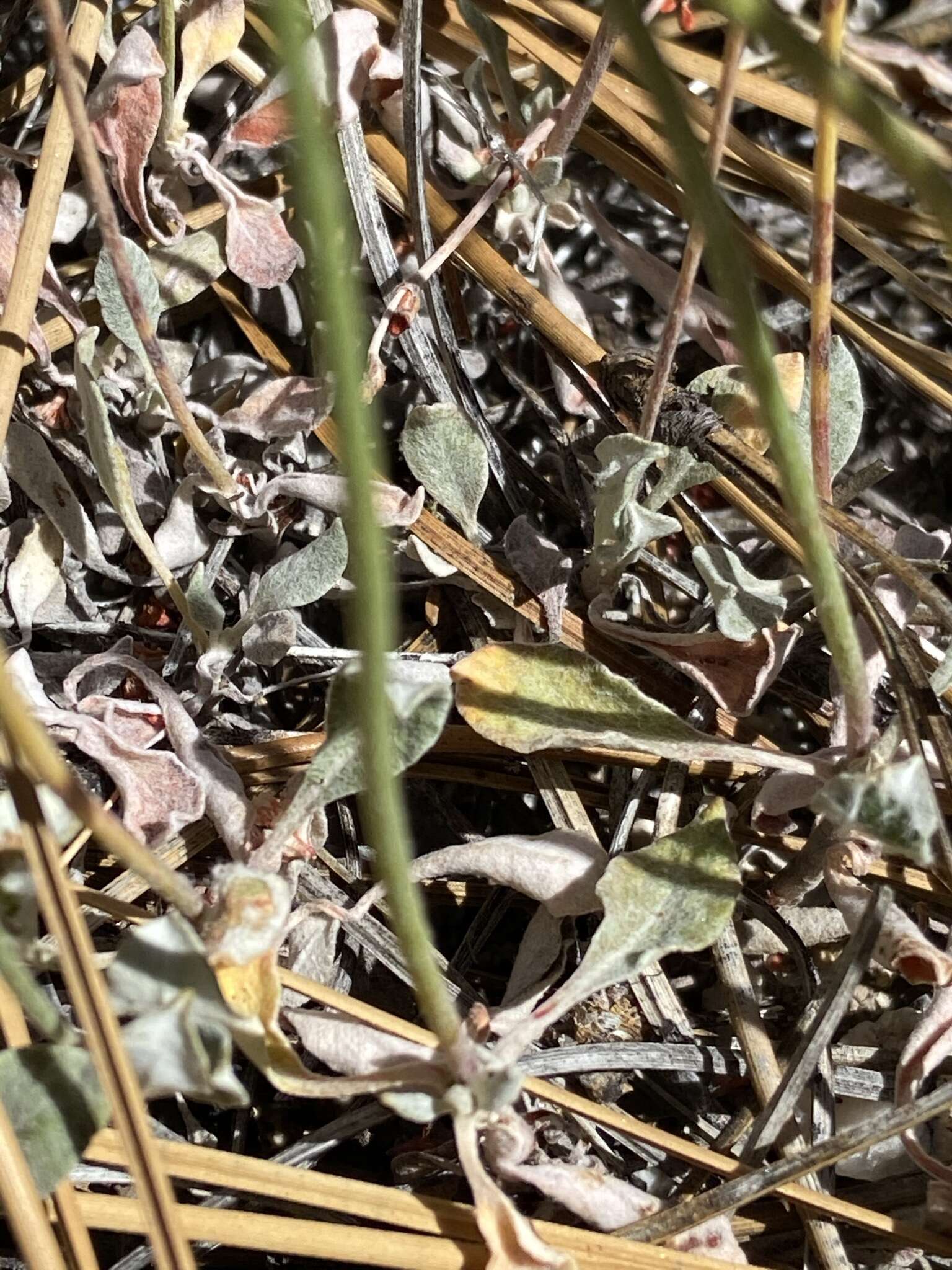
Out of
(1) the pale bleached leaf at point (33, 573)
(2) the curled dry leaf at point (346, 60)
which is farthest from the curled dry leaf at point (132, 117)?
(1) the pale bleached leaf at point (33, 573)

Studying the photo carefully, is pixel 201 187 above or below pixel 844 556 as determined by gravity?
above

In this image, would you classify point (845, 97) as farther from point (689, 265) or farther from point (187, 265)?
point (187, 265)

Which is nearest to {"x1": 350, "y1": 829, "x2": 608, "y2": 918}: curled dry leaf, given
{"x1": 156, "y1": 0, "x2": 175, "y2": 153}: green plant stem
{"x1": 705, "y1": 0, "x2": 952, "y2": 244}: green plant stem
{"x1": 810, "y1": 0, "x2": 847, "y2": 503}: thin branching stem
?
{"x1": 810, "y1": 0, "x2": 847, "y2": 503}: thin branching stem

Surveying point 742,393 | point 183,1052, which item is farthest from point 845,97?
point 183,1052

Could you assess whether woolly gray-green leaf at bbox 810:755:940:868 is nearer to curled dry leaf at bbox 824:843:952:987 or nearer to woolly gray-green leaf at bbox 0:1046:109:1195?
curled dry leaf at bbox 824:843:952:987

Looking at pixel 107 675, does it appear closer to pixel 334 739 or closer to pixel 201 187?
pixel 334 739

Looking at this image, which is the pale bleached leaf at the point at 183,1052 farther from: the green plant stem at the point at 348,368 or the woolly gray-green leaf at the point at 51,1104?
the green plant stem at the point at 348,368

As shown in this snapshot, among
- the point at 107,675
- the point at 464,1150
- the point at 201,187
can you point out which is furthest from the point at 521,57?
the point at 464,1150
